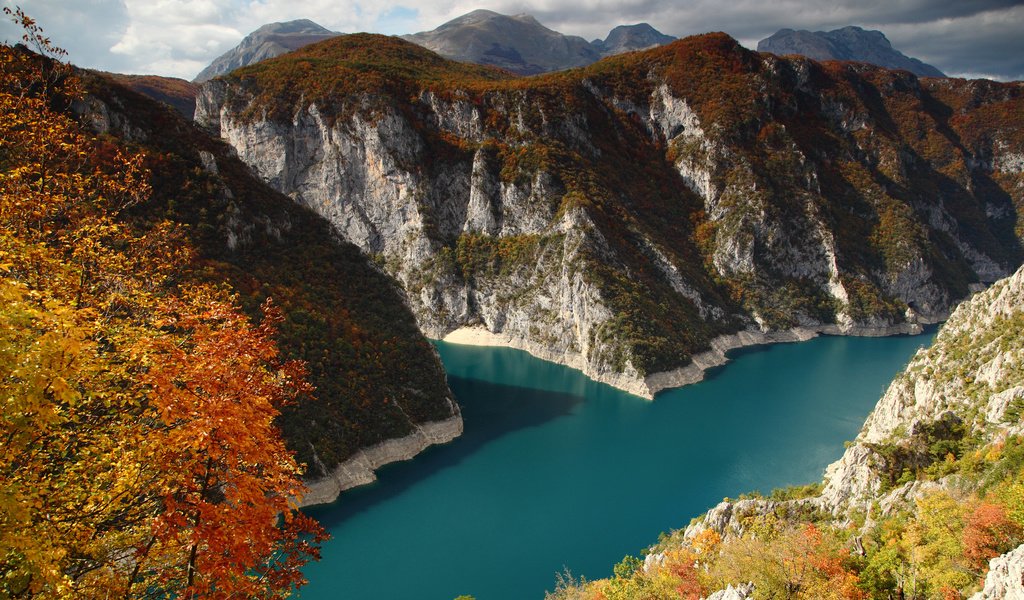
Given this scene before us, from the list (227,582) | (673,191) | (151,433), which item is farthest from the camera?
(673,191)

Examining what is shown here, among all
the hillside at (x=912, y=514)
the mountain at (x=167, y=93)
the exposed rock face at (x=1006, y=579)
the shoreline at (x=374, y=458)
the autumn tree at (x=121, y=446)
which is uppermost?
the mountain at (x=167, y=93)

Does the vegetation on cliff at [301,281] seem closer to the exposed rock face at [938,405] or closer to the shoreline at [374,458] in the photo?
the shoreline at [374,458]

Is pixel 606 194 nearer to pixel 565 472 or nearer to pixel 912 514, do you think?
pixel 565 472

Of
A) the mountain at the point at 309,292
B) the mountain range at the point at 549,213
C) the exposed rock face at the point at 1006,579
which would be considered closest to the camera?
the exposed rock face at the point at 1006,579

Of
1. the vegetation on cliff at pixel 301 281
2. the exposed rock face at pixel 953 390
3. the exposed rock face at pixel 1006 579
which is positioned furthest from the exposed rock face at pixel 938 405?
the vegetation on cliff at pixel 301 281

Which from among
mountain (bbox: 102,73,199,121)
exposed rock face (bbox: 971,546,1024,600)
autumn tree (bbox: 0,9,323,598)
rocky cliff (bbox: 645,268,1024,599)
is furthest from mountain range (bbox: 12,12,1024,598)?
mountain (bbox: 102,73,199,121)

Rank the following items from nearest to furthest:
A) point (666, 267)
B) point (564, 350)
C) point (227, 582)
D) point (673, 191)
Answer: point (227, 582) < point (564, 350) < point (666, 267) < point (673, 191)

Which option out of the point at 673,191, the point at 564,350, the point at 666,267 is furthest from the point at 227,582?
the point at 673,191

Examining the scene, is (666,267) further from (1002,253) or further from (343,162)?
(1002,253)
